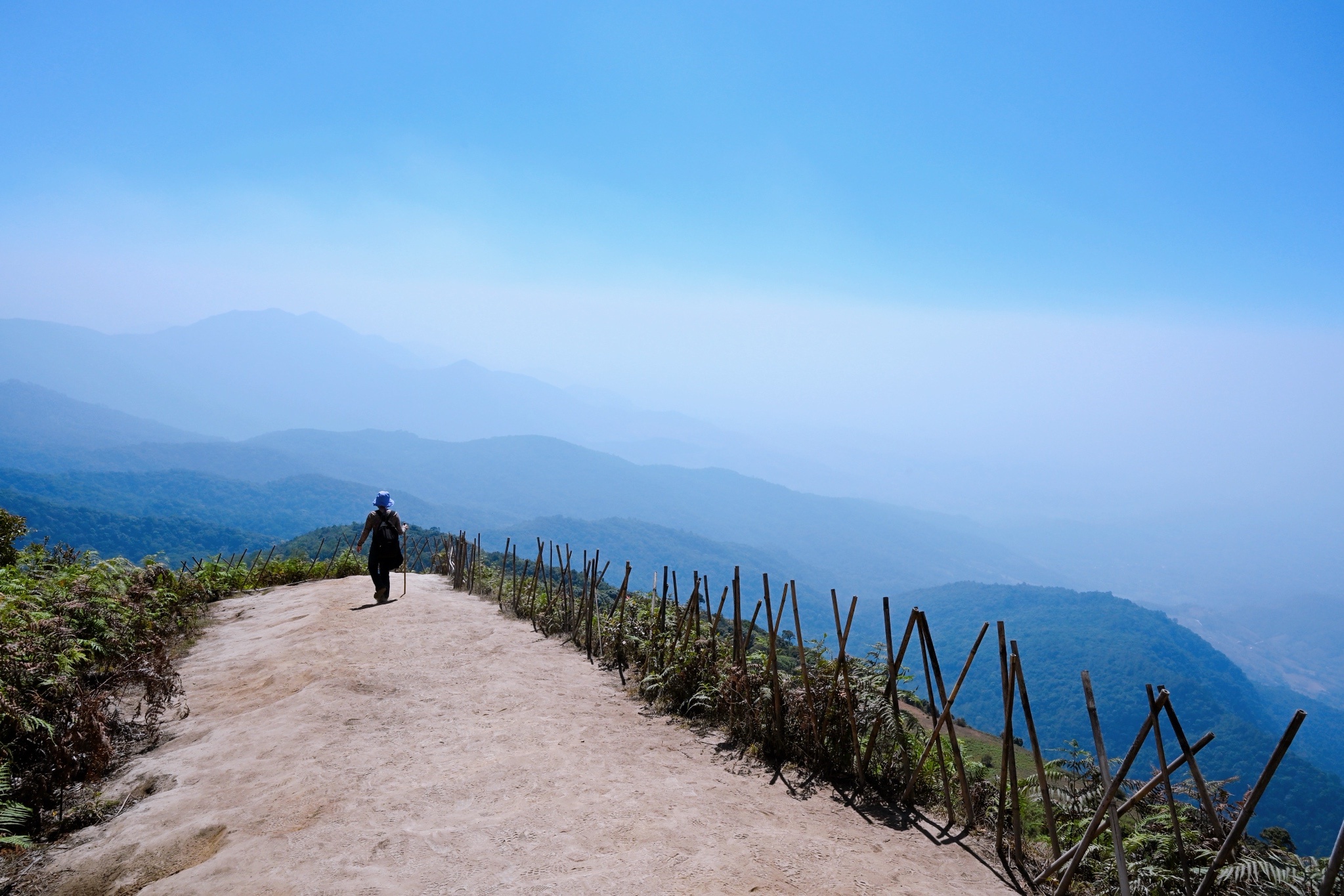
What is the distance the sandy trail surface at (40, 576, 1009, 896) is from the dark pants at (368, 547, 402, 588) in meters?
3.17

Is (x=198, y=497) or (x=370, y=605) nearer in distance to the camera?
(x=370, y=605)

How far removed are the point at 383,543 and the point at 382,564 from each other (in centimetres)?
46

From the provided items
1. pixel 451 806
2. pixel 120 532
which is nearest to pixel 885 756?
pixel 451 806

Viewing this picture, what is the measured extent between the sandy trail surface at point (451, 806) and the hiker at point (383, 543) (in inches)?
125

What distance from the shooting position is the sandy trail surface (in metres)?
3.98

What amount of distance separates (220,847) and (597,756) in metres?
2.94

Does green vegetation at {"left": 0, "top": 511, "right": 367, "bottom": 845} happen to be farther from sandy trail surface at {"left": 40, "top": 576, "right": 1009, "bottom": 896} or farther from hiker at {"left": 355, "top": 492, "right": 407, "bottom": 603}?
hiker at {"left": 355, "top": 492, "right": 407, "bottom": 603}

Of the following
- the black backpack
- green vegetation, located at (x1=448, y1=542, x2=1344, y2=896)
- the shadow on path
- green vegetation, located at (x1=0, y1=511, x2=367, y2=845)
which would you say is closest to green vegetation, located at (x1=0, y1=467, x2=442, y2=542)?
the shadow on path

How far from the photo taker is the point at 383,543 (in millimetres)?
11148

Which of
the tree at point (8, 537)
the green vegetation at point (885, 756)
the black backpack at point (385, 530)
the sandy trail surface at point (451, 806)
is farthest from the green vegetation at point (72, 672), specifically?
the green vegetation at point (885, 756)

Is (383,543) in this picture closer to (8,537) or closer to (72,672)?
(8,537)

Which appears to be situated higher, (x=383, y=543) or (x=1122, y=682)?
(x=383, y=543)

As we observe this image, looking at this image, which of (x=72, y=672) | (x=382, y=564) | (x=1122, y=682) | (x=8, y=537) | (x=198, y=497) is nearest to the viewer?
(x=72, y=672)

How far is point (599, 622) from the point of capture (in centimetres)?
991
